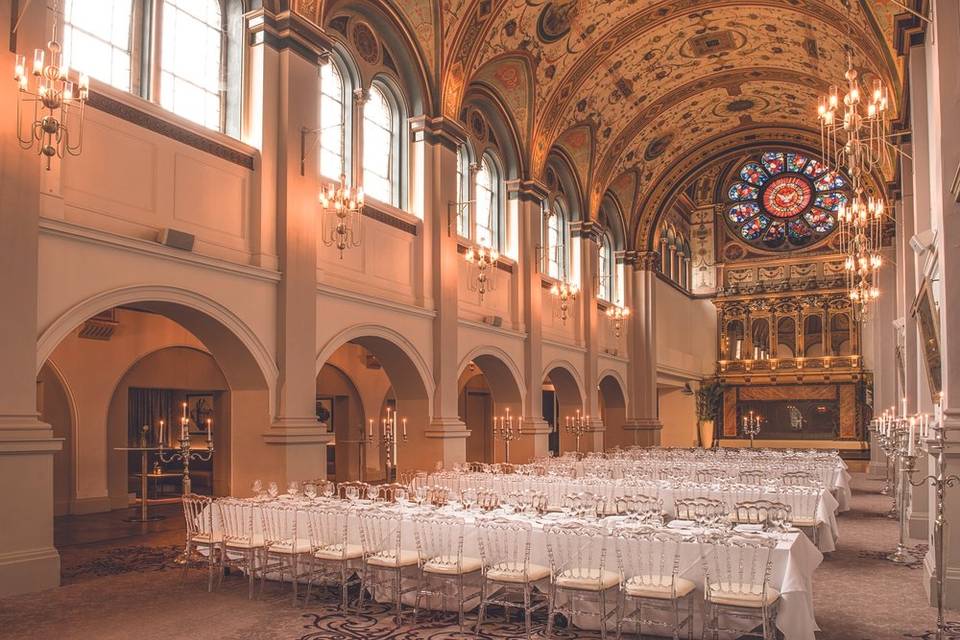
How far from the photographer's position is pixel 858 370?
105 ft

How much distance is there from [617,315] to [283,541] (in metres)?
A: 17.4

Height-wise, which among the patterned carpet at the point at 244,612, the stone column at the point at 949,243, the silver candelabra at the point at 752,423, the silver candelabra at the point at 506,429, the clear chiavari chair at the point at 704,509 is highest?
the stone column at the point at 949,243

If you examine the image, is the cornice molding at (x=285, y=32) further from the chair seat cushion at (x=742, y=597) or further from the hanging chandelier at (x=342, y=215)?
the chair seat cushion at (x=742, y=597)

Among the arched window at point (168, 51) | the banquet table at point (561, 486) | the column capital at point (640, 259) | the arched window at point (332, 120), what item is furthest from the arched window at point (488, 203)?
the column capital at point (640, 259)

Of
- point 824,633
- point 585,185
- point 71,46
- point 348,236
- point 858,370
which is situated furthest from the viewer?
point 858,370

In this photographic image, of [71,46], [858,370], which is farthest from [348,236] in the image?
[858,370]

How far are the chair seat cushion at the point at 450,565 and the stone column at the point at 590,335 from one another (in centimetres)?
1623

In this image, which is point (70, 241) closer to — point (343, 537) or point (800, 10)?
point (343, 537)

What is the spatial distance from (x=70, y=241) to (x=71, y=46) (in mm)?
2437

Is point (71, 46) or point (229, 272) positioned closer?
point (71, 46)

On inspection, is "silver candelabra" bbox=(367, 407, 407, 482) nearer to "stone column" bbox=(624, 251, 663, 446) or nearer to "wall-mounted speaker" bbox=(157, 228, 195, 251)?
"wall-mounted speaker" bbox=(157, 228, 195, 251)

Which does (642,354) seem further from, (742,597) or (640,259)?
(742,597)

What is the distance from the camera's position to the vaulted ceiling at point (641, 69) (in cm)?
1634

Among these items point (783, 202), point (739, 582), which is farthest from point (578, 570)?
point (783, 202)
